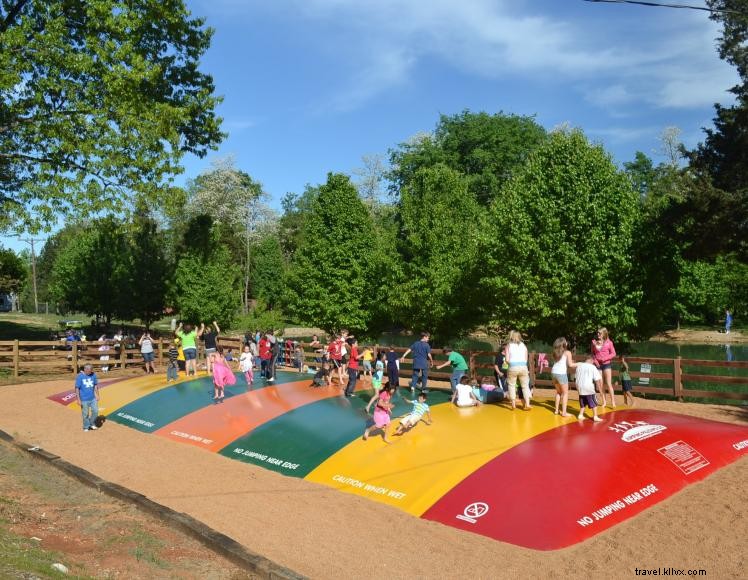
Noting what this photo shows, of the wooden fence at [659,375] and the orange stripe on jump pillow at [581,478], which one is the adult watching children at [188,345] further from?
the orange stripe on jump pillow at [581,478]

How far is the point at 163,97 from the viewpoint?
31609mm

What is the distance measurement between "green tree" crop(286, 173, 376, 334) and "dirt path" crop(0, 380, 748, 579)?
2528 cm

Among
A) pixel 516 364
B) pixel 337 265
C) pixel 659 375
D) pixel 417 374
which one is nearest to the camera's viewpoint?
pixel 516 364

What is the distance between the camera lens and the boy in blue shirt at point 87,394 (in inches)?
687

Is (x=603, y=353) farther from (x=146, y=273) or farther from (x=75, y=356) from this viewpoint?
(x=146, y=273)

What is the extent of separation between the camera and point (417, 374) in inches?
727

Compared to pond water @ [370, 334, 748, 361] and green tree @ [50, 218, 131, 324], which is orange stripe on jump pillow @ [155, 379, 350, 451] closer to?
pond water @ [370, 334, 748, 361]

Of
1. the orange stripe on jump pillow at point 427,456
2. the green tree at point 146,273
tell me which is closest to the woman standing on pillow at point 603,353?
the orange stripe on jump pillow at point 427,456

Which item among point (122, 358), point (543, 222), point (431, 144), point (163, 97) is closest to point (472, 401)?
point (543, 222)

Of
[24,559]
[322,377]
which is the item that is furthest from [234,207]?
[24,559]

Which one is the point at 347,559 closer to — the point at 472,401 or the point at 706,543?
the point at 706,543

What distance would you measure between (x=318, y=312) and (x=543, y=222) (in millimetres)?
19017

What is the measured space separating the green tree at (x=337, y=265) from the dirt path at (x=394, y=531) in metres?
25.3

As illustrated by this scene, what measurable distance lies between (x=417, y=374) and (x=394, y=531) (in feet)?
27.0
